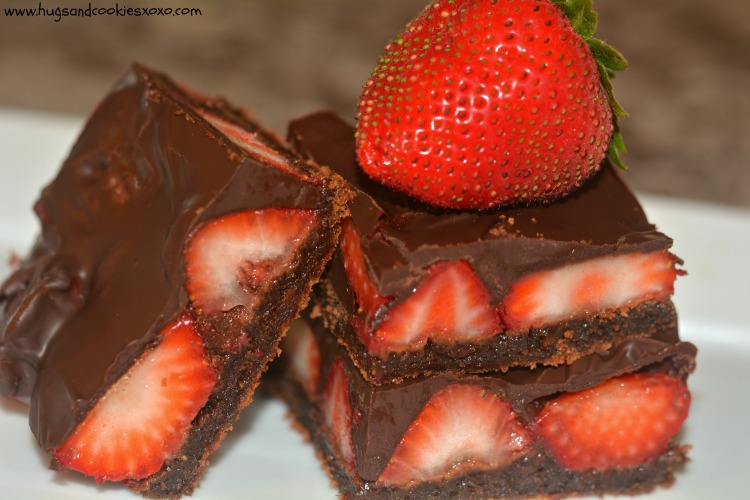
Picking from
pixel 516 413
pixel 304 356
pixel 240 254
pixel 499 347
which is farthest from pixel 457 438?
pixel 240 254

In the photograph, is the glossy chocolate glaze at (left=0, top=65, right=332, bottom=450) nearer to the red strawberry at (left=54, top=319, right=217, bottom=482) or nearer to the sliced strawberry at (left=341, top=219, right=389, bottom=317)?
the red strawberry at (left=54, top=319, right=217, bottom=482)

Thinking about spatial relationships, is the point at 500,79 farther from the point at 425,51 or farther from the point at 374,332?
the point at 374,332

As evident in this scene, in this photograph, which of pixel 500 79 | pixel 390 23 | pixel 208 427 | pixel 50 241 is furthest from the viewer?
pixel 390 23

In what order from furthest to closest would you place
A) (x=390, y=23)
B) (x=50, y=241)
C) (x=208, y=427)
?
(x=390, y=23)
(x=50, y=241)
(x=208, y=427)

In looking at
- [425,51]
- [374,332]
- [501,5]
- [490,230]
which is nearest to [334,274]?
[374,332]

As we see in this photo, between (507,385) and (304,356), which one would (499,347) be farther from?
(304,356)

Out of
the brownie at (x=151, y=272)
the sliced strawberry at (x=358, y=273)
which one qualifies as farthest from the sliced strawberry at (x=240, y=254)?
the sliced strawberry at (x=358, y=273)

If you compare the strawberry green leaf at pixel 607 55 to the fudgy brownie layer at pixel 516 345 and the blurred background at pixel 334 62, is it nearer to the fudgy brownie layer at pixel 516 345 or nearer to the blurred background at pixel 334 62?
the fudgy brownie layer at pixel 516 345

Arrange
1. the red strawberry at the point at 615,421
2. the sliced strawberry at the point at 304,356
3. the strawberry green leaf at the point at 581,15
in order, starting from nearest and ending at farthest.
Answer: the strawberry green leaf at the point at 581,15, the red strawberry at the point at 615,421, the sliced strawberry at the point at 304,356
